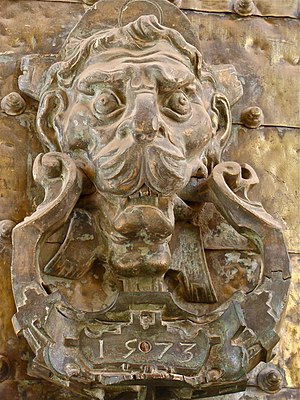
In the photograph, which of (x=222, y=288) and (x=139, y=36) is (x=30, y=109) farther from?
(x=222, y=288)

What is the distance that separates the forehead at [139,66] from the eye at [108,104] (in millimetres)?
22

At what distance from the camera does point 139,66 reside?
1307 mm

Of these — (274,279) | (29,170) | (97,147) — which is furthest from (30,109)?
(274,279)

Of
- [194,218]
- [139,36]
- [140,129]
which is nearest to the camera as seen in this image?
[140,129]

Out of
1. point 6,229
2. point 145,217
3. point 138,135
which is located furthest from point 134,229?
point 6,229

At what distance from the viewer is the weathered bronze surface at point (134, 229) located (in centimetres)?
127

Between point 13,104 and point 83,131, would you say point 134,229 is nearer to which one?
point 83,131

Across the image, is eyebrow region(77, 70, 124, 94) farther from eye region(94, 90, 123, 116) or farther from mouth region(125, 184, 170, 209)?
mouth region(125, 184, 170, 209)

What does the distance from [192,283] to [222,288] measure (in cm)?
6

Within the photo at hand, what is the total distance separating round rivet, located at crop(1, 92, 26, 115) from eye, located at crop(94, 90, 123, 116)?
0.76 feet

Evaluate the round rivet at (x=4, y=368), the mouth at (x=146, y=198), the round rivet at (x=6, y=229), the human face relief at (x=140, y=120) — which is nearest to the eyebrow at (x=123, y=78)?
the human face relief at (x=140, y=120)

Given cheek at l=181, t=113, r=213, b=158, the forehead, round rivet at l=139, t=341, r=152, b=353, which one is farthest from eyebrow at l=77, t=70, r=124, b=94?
round rivet at l=139, t=341, r=152, b=353

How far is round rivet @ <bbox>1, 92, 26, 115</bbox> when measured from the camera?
1.50 m

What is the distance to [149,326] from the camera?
4.25 ft
